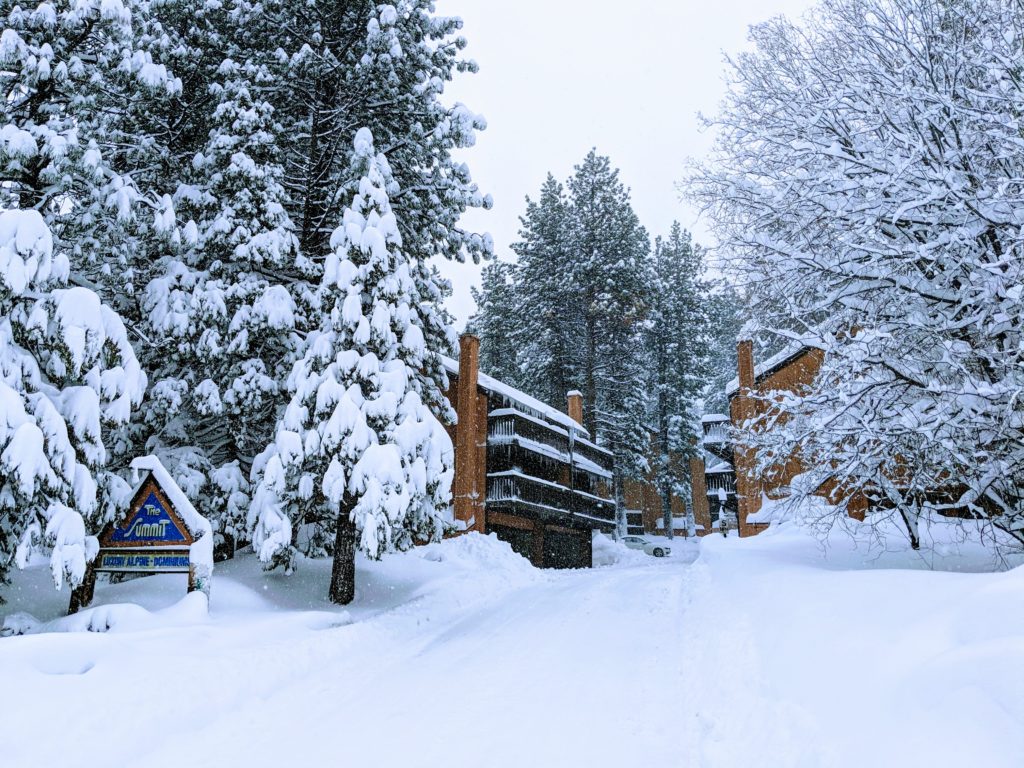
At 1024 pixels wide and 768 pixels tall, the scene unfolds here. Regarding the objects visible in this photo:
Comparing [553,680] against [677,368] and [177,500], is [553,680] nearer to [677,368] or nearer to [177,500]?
[177,500]

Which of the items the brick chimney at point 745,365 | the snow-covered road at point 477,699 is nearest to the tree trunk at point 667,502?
the brick chimney at point 745,365

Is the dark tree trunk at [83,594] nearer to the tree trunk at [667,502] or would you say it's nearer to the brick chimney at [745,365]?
the brick chimney at [745,365]

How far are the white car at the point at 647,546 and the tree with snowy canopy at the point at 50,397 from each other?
34.4 meters

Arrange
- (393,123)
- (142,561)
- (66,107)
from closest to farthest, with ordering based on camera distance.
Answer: (142,561)
(66,107)
(393,123)

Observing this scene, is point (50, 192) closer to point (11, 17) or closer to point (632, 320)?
point (11, 17)

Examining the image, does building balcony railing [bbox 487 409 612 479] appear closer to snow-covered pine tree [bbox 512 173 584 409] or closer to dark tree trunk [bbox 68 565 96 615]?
snow-covered pine tree [bbox 512 173 584 409]

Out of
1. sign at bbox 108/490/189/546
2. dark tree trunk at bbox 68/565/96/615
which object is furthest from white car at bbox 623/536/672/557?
dark tree trunk at bbox 68/565/96/615

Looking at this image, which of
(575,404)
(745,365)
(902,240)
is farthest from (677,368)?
(902,240)

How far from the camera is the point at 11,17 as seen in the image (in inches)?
416

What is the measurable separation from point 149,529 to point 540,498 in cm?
2105

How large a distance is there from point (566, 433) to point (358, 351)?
21.2 m

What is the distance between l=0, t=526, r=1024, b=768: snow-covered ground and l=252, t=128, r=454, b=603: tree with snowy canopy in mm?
1662

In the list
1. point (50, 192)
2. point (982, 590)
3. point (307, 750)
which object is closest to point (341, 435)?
point (50, 192)

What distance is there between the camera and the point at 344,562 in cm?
1315
